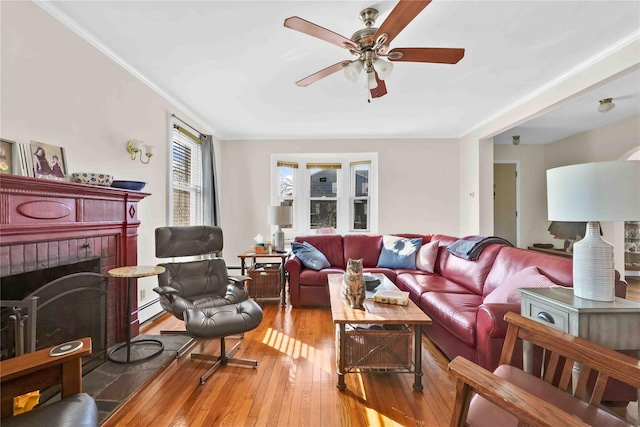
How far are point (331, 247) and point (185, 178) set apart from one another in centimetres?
229

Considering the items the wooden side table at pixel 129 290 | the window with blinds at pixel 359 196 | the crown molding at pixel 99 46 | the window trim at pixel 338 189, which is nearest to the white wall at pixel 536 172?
the window with blinds at pixel 359 196

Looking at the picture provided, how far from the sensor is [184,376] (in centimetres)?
203

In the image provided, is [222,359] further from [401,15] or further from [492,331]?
[401,15]

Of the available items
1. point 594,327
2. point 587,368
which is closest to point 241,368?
point 587,368

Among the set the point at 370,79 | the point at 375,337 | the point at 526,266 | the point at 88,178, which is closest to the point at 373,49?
the point at 370,79

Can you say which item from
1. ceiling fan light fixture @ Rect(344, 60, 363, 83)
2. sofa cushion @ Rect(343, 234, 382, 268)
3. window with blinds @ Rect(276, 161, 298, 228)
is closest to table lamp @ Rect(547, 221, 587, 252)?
sofa cushion @ Rect(343, 234, 382, 268)

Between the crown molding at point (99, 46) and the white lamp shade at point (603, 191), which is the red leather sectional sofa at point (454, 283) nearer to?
the white lamp shade at point (603, 191)

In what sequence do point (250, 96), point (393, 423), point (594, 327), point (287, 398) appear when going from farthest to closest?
point (250, 96) → point (287, 398) → point (393, 423) → point (594, 327)

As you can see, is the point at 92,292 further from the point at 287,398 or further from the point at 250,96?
the point at 250,96

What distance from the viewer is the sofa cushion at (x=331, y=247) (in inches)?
157

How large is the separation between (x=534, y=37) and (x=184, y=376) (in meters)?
3.75

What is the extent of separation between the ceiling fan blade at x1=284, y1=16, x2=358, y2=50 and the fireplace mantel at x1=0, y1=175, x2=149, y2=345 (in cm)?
169

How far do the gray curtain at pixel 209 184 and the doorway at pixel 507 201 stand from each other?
5225mm

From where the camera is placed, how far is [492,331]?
1.71 meters
